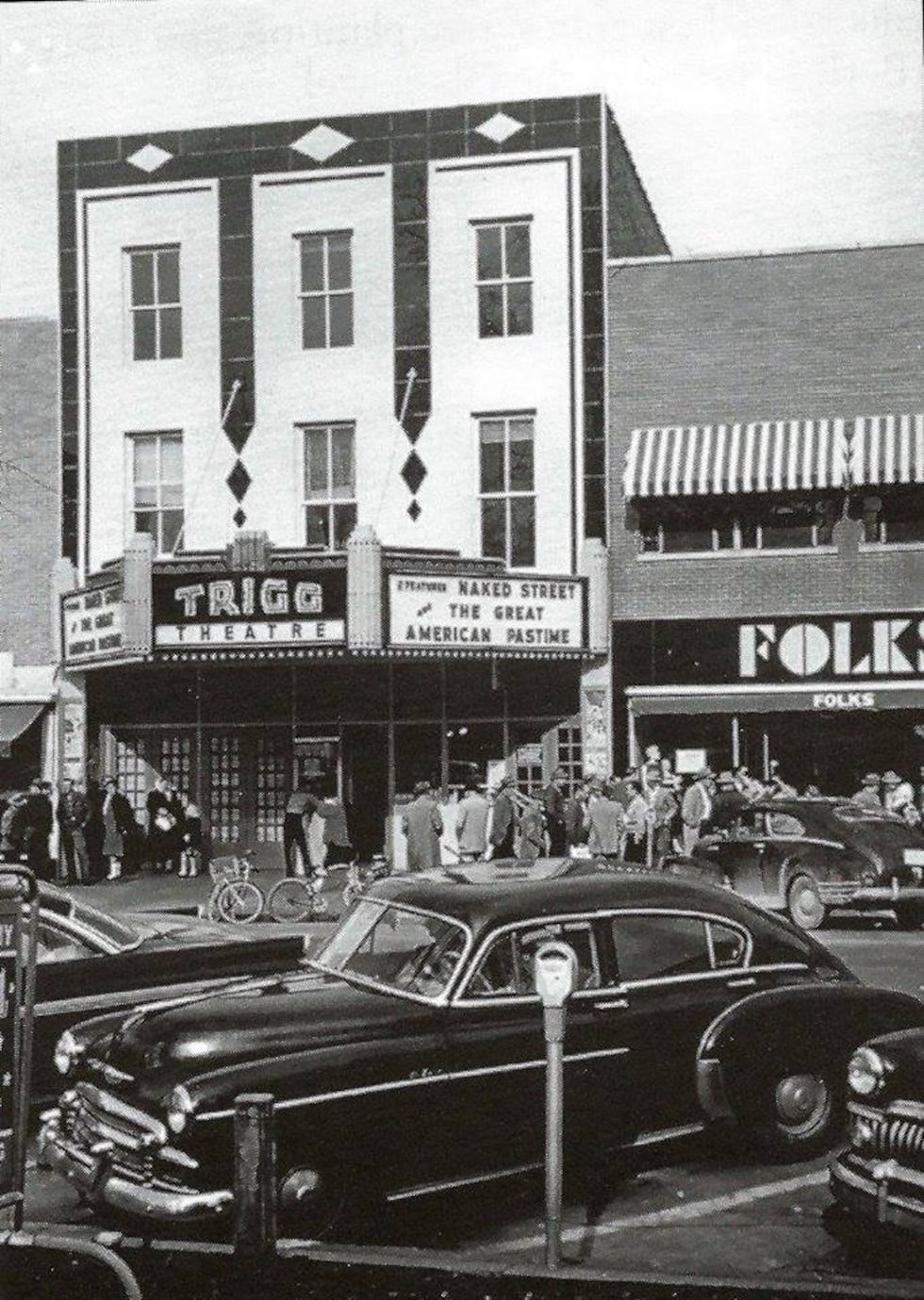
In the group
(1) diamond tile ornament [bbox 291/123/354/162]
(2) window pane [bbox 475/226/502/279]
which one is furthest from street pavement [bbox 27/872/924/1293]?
(1) diamond tile ornament [bbox 291/123/354/162]

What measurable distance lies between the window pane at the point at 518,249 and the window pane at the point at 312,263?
2.92 metres

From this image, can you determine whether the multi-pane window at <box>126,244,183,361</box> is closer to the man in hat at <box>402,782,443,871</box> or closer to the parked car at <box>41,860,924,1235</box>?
the man in hat at <box>402,782,443,871</box>

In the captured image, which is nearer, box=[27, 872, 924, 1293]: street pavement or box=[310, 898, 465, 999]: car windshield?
box=[27, 872, 924, 1293]: street pavement

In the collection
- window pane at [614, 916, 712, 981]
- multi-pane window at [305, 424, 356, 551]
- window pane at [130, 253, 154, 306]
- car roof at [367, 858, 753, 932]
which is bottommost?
window pane at [614, 916, 712, 981]

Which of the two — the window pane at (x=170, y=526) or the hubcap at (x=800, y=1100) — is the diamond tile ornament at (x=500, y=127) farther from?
the hubcap at (x=800, y=1100)

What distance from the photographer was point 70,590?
23359 millimetres

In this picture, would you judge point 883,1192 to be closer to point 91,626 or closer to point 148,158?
point 91,626

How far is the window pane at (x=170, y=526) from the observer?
24.0 meters

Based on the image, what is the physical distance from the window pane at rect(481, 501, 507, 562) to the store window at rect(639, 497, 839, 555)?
2.08 m

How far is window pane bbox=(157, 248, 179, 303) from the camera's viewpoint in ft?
78.8

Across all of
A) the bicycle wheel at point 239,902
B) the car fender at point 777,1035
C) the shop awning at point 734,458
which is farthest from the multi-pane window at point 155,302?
the car fender at point 777,1035

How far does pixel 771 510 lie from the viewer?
2250 centimetres

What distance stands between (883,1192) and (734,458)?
17.2 meters

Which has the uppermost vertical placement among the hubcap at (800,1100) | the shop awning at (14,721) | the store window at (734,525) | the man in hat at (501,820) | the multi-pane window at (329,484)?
the multi-pane window at (329,484)
